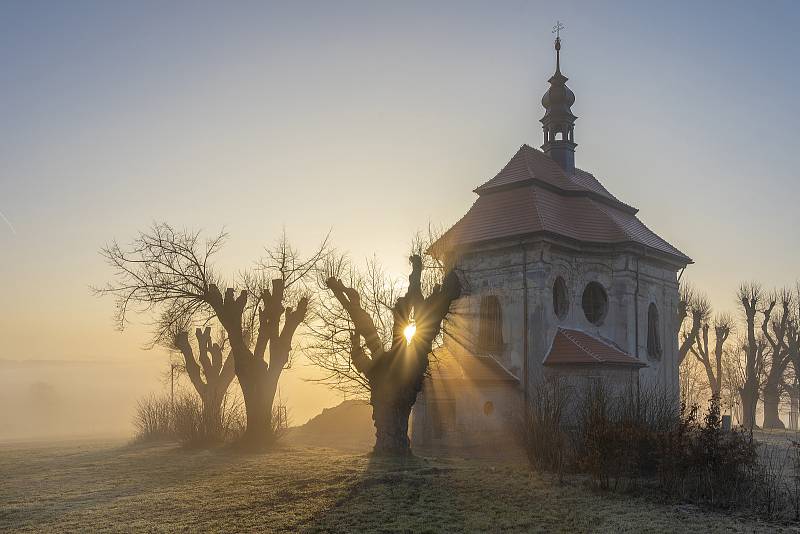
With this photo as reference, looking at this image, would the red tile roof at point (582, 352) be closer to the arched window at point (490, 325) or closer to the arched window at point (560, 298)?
the arched window at point (560, 298)

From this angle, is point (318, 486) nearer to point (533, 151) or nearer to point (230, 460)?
point (230, 460)

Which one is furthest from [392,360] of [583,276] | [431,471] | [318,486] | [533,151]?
[533,151]

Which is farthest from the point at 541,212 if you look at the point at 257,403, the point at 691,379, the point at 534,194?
the point at 691,379

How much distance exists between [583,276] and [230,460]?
47.9 ft

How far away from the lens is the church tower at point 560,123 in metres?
31.9

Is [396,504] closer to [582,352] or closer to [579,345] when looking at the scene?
[582,352]

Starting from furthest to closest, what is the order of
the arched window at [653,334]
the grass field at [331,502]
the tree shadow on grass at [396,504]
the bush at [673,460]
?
the arched window at [653,334] < the bush at [673,460] < the grass field at [331,502] < the tree shadow on grass at [396,504]

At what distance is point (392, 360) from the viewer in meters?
19.5

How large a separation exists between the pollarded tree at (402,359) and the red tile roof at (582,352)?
6.02 meters

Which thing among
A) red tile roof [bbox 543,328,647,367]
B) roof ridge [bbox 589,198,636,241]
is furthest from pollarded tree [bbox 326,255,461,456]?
roof ridge [bbox 589,198,636,241]

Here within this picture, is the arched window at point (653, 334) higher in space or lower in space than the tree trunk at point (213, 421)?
higher

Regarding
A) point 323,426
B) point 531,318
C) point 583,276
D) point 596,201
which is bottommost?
point 323,426

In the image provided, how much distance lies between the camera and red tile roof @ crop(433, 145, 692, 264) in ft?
85.7

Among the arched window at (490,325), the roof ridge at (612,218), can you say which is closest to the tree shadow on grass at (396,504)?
the arched window at (490,325)
